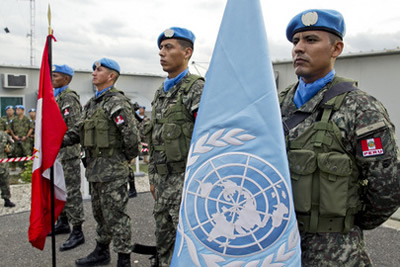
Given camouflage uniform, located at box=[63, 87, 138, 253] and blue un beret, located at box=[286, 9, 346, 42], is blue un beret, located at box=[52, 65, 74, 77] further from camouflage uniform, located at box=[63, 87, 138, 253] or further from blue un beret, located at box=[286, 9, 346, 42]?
blue un beret, located at box=[286, 9, 346, 42]

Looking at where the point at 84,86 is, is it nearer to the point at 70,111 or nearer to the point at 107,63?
the point at 70,111

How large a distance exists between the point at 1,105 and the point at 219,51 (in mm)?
13337

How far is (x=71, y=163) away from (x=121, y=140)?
4.62 ft

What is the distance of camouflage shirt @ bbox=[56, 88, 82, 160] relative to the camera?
4719mm

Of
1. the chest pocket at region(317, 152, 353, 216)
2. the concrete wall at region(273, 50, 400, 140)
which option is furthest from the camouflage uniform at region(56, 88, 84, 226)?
the concrete wall at region(273, 50, 400, 140)

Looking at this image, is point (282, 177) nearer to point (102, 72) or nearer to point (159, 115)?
point (159, 115)

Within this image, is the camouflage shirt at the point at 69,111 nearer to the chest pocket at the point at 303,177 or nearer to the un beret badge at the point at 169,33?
the un beret badge at the point at 169,33

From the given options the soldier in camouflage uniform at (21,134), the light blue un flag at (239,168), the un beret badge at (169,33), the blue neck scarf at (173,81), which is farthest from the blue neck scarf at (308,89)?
the soldier in camouflage uniform at (21,134)

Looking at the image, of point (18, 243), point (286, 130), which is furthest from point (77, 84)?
point (286, 130)

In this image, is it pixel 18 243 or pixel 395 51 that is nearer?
pixel 18 243

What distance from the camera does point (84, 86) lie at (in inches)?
535

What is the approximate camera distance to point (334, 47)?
6.18ft

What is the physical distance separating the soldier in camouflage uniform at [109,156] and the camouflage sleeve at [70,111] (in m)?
0.79

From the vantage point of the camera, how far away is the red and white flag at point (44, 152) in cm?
331
